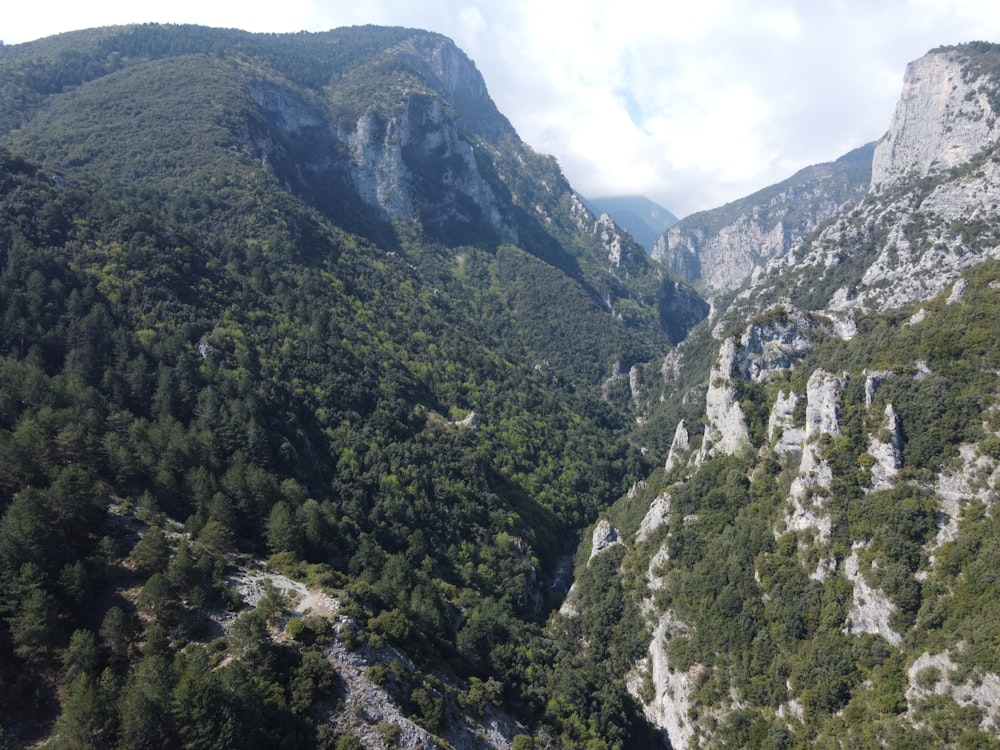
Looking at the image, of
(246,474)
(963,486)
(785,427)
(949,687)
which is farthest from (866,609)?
(246,474)

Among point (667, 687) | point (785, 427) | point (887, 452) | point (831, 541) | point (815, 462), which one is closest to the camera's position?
point (887, 452)

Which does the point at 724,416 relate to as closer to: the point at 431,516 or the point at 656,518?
the point at 656,518

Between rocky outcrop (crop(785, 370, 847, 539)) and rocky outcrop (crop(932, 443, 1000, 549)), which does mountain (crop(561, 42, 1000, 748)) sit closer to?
rocky outcrop (crop(932, 443, 1000, 549))

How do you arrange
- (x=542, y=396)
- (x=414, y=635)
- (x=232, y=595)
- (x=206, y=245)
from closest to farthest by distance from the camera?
(x=232, y=595)
(x=414, y=635)
(x=206, y=245)
(x=542, y=396)

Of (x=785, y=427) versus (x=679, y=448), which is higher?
(x=785, y=427)

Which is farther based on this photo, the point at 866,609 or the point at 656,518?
the point at 656,518

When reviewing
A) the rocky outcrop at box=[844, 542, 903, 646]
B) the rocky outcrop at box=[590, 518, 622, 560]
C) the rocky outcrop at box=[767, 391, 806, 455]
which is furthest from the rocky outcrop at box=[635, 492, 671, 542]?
the rocky outcrop at box=[844, 542, 903, 646]

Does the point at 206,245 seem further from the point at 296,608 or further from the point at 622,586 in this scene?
the point at 622,586

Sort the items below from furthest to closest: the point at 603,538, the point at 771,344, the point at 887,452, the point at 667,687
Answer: the point at 771,344
the point at 603,538
the point at 667,687
the point at 887,452

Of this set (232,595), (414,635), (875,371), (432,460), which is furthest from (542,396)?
(232,595)
